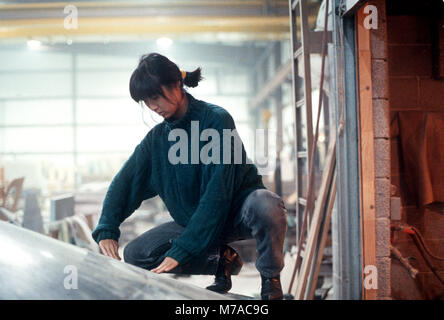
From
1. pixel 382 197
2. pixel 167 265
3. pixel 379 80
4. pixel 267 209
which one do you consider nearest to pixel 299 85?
pixel 379 80

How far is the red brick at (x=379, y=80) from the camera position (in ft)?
Result: 7.25

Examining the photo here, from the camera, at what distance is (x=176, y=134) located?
1.09m

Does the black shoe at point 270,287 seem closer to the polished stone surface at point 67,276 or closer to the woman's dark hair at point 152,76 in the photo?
the polished stone surface at point 67,276

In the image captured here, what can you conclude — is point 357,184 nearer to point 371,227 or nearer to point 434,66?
point 371,227

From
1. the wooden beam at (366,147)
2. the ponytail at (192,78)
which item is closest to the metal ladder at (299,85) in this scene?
the wooden beam at (366,147)

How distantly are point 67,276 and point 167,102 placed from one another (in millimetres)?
524

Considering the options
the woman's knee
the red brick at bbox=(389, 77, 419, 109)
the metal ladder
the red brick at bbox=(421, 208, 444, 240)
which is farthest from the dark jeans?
the red brick at bbox=(389, 77, 419, 109)

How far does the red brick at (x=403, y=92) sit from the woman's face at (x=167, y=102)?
2.21 meters

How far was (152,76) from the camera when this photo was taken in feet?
3.40

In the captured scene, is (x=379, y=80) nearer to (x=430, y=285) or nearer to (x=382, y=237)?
(x=382, y=237)

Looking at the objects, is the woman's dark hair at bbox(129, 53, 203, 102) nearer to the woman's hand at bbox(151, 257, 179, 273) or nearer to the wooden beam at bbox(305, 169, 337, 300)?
the woman's hand at bbox(151, 257, 179, 273)

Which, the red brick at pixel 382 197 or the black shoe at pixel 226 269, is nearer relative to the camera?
the black shoe at pixel 226 269

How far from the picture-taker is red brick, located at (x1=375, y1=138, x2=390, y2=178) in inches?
88.4

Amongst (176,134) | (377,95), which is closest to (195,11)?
(377,95)
